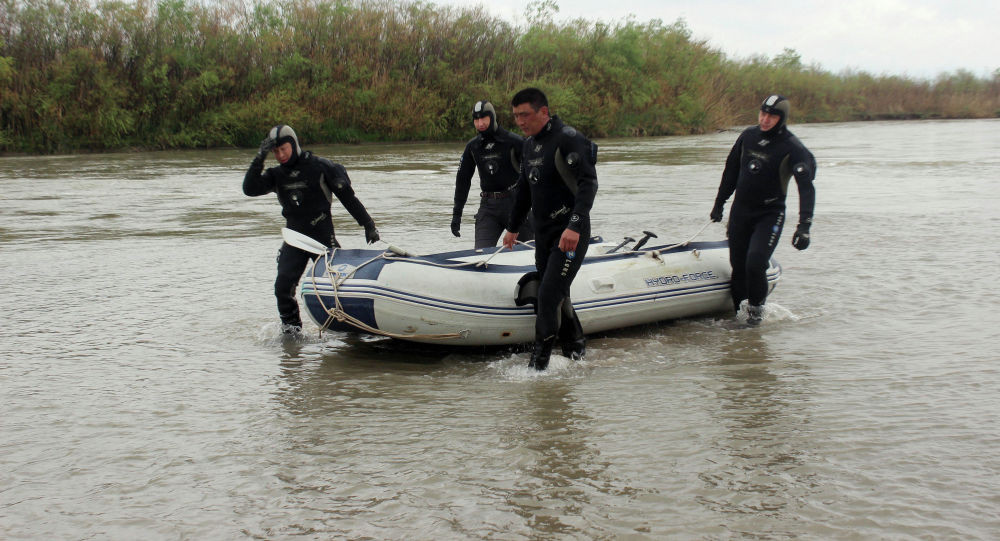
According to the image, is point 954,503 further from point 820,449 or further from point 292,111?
point 292,111

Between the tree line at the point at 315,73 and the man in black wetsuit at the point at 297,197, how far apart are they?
27857 millimetres

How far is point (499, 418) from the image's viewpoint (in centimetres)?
458

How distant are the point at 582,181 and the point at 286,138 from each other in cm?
201

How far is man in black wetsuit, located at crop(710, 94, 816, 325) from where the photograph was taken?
6.40 m

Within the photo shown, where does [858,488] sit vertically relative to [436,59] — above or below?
below

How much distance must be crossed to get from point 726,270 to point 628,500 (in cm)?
365

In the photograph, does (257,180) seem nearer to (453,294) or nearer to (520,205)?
(453,294)

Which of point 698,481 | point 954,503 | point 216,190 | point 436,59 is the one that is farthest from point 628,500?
point 436,59

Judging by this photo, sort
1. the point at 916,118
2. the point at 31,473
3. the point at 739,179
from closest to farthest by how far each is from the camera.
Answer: the point at 31,473 → the point at 739,179 → the point at 916,118

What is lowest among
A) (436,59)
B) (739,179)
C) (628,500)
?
(628,500)

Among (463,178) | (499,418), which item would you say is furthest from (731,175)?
(499,418)

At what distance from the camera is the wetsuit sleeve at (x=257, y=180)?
5.96 meters

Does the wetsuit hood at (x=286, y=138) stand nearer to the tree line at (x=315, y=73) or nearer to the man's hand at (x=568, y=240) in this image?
the man's hand at (x=568, y=240)

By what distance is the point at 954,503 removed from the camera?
3.45 meters
